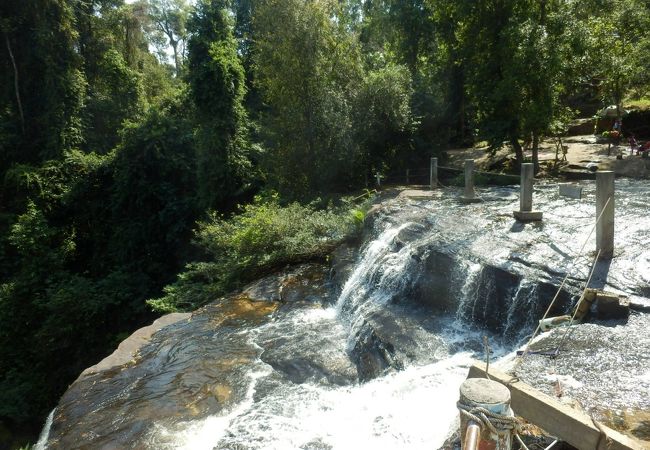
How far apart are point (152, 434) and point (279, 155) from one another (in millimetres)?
12848

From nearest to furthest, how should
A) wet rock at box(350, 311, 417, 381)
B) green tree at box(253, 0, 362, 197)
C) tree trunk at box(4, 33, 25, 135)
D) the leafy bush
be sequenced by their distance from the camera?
wet rock at box(350, 311, 417, 381), the leafy bush, green tree at box(253, 0, 362, 197), tree trunk at box(4, 33, 25, 135)

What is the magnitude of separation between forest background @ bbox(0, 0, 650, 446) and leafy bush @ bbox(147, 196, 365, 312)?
0.06 metres

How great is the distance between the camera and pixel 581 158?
56.9 feet

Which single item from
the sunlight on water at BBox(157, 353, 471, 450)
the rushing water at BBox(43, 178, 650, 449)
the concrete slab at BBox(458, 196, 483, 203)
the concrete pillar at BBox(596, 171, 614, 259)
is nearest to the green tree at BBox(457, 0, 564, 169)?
Answer: the concrete slab at BBox(458, 196, 483, 203)

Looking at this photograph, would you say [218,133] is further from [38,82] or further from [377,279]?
[377,279]

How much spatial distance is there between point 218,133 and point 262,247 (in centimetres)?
782

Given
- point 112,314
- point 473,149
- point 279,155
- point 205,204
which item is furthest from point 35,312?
point 473,149

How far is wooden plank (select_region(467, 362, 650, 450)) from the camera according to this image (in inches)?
122

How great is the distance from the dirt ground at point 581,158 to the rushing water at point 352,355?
7008 mm

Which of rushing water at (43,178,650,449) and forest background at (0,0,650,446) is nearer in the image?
rushing water at (43,178,650,449)

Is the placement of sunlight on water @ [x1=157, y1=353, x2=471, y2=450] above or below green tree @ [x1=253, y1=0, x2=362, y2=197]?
below

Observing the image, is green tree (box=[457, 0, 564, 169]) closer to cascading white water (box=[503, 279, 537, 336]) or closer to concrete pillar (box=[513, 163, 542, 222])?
concrete pillar (box=[513, 163, 542, 222])

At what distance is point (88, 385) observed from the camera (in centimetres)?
737

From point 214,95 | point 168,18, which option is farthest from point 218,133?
point 168,18
